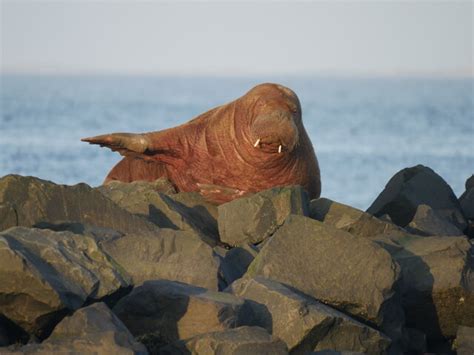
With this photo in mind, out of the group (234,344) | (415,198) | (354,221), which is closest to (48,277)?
(234,344)

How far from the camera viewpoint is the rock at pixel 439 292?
910 cm

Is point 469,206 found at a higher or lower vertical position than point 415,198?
lower

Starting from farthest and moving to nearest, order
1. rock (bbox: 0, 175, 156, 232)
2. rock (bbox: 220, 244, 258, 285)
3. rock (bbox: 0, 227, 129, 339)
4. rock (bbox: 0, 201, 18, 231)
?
rock (bbox: 0, 175, 156, 232) < rock (bbox: 220, 244, 258, 285) < rock (bbox: 0, 201, 18, 231) < rock (bbox: 0, 227, 129, 339)

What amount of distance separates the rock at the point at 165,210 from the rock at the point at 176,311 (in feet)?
7.09

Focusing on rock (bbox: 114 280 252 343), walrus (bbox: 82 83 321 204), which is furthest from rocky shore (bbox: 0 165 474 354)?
walrus (bbox: 82 83 321 204)

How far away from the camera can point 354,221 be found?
10.2 meters

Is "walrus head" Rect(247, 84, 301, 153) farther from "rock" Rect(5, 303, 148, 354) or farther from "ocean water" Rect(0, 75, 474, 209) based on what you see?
"ocean water" Rect(0, 75, 474, 209)

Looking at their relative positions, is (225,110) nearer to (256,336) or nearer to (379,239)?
(379,239)

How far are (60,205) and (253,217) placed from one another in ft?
4.50

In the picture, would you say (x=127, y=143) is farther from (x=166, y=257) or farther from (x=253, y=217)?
(x=166, y=257)

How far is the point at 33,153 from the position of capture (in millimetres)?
36469

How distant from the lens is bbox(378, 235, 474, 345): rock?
29.9 ft

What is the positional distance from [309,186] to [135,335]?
4.86 m

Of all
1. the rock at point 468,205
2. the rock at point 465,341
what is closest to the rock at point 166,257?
the rock at point 465,341
